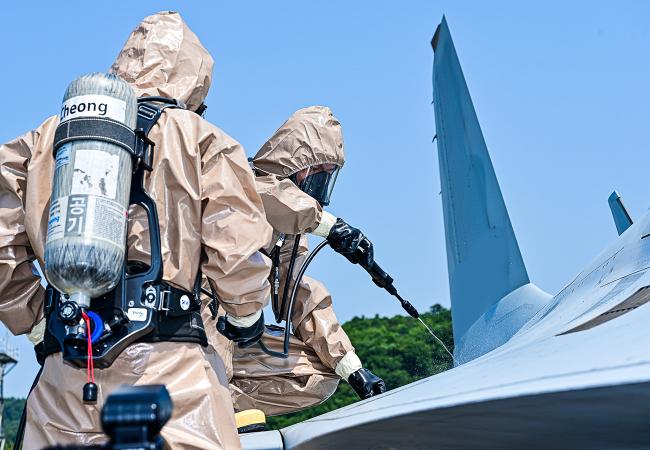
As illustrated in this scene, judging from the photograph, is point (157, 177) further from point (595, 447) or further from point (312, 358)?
point (312, 358)

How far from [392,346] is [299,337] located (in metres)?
28.0

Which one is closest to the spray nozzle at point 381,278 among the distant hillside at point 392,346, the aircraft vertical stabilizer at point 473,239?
the aircraft vertical stabilizer at point 473,239

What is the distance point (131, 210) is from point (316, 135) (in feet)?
9.01

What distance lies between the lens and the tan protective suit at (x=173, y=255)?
3.13 meters

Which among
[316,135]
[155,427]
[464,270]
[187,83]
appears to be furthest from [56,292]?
[464,270]

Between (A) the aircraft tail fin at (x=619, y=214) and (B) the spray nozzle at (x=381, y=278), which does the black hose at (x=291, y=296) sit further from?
(A) the aircraft tail fin at (x=619, y=214)

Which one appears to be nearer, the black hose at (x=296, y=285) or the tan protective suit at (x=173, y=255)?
the tan protective suit at (x=173, y=255)

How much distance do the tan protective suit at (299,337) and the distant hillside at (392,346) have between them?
22806 mm

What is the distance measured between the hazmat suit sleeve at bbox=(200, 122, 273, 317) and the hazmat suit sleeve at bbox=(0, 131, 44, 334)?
743 mm

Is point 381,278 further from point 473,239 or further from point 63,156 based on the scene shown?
point 63,156

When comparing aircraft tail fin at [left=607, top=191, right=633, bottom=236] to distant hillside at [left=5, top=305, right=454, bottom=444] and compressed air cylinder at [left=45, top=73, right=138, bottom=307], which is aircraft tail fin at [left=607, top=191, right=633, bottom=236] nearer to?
compressed air cylinder at [left=45, top=73, right=138, bottom=307]

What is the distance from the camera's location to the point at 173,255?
3293mm

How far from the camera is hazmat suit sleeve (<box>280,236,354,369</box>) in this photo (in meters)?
5.89

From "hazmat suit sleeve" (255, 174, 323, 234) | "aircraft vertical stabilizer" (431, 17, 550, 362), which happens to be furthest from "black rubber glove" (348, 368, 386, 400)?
"aircraft vertical stabilizer" (431, 17, 550, 362)
